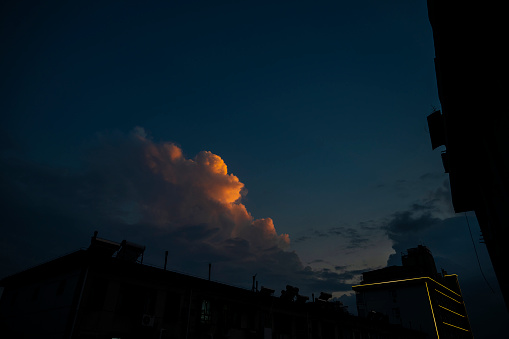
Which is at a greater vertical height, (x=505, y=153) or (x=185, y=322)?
(x=505, y=153)

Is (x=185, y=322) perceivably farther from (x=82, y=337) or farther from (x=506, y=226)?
(x=506, y=226)

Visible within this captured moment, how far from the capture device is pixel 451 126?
35.2ft

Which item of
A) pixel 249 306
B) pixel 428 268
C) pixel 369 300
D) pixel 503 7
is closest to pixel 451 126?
pixel 503 7

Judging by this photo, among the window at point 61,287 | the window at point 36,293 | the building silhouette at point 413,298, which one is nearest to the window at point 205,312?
the window at point 61,287

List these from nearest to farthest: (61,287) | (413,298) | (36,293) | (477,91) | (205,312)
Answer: (477,91)
(61,287)
(36,293)
(205,312)
(413,298)

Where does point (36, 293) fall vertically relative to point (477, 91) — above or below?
below

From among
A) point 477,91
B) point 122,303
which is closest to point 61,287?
point 122,303

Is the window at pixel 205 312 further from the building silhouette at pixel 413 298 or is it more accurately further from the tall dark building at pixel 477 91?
the building silhouette at pixel 413 298

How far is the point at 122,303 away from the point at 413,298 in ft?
206

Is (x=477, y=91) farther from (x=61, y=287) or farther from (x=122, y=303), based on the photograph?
(x=61, y=287)

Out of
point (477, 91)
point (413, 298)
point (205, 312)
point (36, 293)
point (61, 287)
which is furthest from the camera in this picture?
point (413, 298)

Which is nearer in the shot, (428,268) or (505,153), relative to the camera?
(505,153)

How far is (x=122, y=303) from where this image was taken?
19.5 metres

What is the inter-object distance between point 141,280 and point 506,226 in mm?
20417
